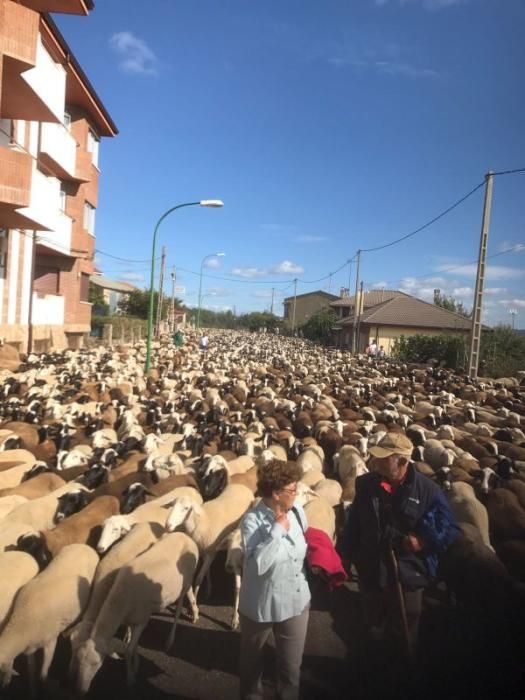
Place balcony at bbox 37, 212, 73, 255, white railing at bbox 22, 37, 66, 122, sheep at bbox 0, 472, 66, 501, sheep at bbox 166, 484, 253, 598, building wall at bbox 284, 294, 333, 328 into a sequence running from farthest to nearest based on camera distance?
1. building wall at bbox 284, 294, 333, 328
2. balcony at bbox 37, 212, 73, 255
3. white railing at bbox 22, 37, 66, 122
4. sheep at bbox 0, 472, 66, 501
5. sheep at bbox 166, 484, 253, 598

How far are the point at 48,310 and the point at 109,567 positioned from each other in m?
21.2

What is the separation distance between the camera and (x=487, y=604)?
5.10 metres

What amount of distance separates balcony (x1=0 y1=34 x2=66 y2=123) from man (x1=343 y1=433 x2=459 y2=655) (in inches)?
566

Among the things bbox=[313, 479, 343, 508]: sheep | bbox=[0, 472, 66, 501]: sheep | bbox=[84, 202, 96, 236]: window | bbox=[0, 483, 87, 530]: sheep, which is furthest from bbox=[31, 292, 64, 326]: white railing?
bbox=[313, 479, 343, 508]: sheep

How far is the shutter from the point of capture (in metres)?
26.2

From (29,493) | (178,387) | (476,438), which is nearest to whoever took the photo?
(29,493)

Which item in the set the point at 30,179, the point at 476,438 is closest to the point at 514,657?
the point at 476,438

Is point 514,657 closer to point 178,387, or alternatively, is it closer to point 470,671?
point 470,671

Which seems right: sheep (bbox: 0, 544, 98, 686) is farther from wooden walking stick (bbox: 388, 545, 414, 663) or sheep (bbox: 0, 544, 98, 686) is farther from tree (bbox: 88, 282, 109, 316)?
tree (bbox: 88, 282, 109, 316)

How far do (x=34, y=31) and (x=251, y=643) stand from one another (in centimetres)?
1484

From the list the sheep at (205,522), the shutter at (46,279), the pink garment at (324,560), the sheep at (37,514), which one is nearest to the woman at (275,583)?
the pink garment at (324,560)

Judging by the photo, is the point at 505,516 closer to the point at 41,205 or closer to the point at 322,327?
the point at 41,205

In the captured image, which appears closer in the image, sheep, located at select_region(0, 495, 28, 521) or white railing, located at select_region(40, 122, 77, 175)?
sheep, located at select_region(0, 495, 28, 521)

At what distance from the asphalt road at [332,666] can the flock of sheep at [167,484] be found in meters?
0.21
